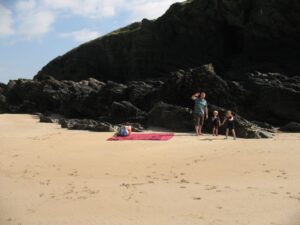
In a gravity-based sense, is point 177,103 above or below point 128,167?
above

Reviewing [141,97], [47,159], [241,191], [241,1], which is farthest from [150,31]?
[241,191]

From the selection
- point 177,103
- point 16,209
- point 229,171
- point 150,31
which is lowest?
point 16,209

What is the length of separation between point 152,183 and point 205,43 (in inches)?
1264

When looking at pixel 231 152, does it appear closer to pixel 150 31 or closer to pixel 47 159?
pixel 47 159

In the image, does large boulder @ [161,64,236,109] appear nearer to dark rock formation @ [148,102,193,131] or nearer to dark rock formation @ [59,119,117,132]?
dark rock formation @ [148,102,193,131]

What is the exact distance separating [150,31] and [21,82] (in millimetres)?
13526

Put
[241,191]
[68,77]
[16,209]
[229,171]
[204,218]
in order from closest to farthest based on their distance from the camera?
[204,218], [16,209], [241,191], [229,171], [68,77]

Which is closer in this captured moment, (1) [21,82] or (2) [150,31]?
(1) [21,82]

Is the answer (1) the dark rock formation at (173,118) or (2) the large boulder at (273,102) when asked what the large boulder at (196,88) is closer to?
(2) the large boulder at (273,102)

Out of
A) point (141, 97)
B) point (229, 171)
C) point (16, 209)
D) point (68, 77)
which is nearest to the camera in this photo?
point (16, 209)

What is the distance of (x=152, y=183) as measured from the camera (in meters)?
9.84

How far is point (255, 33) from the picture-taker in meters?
35.5

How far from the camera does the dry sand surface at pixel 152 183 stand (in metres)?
7.47

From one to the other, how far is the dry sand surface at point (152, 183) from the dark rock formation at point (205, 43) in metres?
19.7
